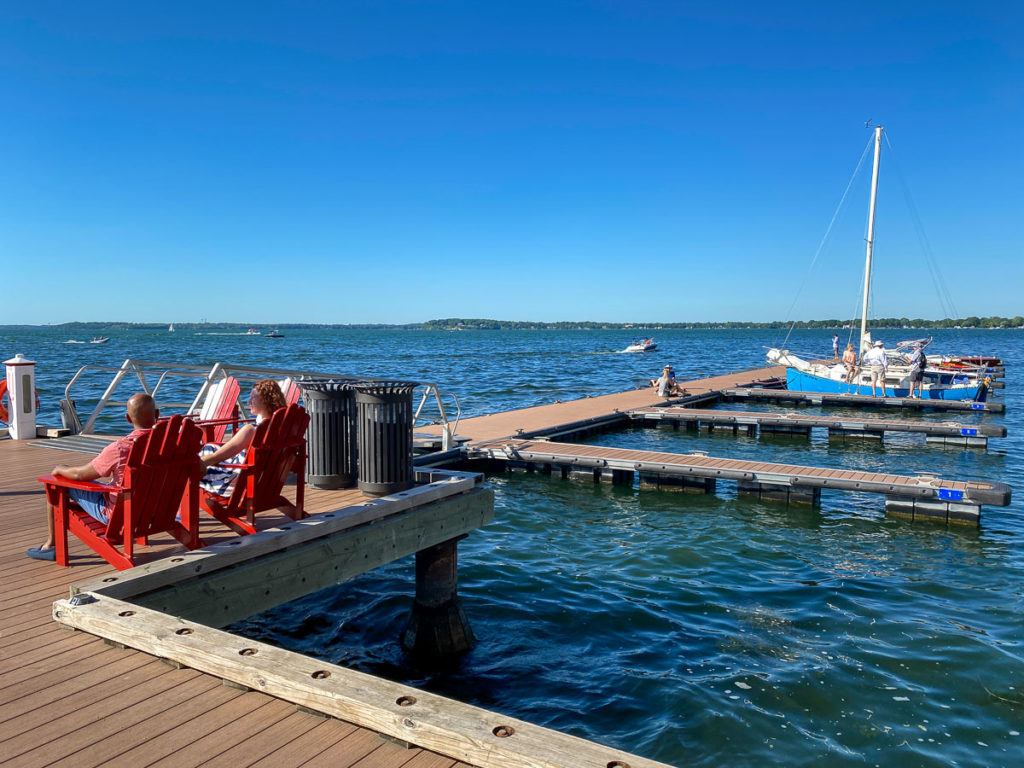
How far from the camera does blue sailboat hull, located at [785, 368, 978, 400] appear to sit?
27.3 meters

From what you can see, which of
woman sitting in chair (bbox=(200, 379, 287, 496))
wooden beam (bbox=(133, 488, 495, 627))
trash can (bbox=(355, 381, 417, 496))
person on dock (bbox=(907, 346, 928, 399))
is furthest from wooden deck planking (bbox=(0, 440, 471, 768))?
person on dock (bbox=(907, 346, 928, 399))

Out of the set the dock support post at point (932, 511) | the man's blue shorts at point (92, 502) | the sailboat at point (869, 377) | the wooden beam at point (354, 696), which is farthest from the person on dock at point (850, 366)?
the wooden beam at point (354, 696)

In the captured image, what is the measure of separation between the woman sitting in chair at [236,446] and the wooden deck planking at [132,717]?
157 cm

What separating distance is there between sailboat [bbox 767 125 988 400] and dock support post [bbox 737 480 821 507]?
16.8 meters

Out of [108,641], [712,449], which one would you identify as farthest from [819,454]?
[108,641]

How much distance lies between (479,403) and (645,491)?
14743mm

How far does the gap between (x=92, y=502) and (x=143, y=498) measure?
0.59 meters

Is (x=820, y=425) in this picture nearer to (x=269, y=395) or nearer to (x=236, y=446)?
(x=269, y=395)

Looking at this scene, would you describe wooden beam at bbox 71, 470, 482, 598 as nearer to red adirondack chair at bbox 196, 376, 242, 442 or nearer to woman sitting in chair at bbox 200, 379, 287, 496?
woman sitting in chair at bbox 200, 379, 287, 496

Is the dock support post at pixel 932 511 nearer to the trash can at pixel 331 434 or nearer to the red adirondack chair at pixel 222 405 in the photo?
the trash can at pixel 331 434

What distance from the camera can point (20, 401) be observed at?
37.7ft

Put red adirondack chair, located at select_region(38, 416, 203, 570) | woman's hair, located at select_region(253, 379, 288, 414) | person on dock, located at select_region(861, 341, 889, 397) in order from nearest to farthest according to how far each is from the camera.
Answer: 1. red adirondack chair, located at select_region(38, 416, 203, 570)
2. woman's hair, located at select_region(253, 379, 288, 414)
3. person on dock, located at select_region(861, 341, 889, 397)

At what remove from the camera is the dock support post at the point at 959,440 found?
20.8 m

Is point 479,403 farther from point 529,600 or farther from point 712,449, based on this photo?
point 529,600
